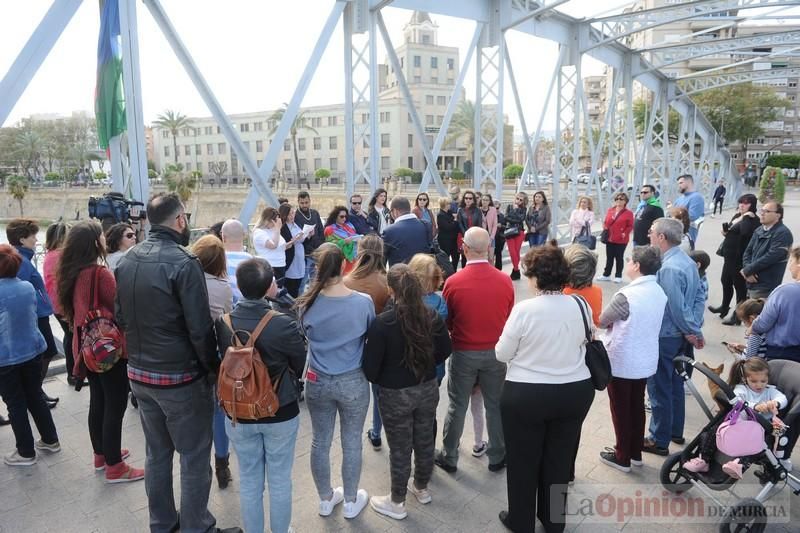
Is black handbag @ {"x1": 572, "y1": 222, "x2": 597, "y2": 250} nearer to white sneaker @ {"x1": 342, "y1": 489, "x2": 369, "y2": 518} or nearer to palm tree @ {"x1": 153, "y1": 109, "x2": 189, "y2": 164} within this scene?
white sneaker @ {"x1": 342, "y1": 489, "x2": 369, "y2": 518}

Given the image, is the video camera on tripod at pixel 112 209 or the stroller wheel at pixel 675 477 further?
the video camera on tripod at pixel 112 209

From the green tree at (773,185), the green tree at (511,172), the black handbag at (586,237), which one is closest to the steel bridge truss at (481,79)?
the black handbag at (586,237)

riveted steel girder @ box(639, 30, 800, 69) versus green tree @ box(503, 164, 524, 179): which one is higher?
riveted steel girder @ box(639, 30, 800, 69)

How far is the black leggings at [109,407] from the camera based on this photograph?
3203 millimetres

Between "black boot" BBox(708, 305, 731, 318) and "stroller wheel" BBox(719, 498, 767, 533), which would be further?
"black boot" BBox(708, 305, 731, 318)

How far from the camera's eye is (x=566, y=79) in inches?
436

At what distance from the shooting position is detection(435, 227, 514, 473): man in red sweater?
3.12 meters

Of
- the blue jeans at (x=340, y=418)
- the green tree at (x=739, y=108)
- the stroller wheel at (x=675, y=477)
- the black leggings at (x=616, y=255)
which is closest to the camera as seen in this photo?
the blue jeans at (x=340, y=418)

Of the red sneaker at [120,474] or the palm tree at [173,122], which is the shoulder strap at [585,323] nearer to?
the red sneaker at [120,474]

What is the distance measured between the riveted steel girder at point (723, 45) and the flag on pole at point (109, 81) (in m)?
12.3

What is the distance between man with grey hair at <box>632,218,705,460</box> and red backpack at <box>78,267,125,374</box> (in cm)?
340

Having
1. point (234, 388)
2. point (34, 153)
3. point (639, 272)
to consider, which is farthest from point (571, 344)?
point (34, 153)

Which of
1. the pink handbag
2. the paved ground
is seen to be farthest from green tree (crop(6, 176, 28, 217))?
the pink handbag

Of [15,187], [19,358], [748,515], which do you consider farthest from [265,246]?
[15,187]
